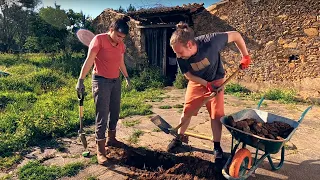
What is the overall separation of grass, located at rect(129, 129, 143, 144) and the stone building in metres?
4.96

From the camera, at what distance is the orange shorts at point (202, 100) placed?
11.8 feet

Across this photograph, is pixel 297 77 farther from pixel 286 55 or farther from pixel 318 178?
pixel 318 178

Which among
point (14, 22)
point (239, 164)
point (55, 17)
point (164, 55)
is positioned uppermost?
point (14, 22)

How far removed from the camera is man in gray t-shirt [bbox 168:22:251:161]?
10.2ft

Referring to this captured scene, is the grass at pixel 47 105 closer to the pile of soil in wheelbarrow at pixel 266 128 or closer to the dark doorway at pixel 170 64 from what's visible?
the dark doorway at pixel 170 64

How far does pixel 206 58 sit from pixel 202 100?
0.67 m

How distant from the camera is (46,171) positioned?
3.56 m

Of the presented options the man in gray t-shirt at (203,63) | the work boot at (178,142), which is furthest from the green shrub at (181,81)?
the man in gray t-shirt at (203,63)

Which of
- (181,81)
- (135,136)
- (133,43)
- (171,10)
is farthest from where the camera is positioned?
(133,43)

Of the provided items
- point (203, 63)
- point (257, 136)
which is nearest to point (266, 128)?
point (257, 136)

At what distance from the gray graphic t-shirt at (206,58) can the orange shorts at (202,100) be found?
180mm

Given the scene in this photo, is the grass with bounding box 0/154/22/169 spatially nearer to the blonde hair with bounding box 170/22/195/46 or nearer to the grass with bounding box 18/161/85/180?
the grass with bounding box 18/161/85/180

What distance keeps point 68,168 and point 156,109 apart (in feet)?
10.5

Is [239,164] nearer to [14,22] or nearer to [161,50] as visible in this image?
[161,50]
